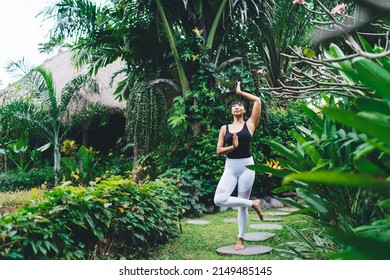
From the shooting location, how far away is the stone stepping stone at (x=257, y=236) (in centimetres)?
398

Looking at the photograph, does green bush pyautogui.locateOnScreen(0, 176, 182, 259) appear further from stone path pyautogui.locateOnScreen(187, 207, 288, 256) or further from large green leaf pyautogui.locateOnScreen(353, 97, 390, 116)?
large green leaf pyautogui.locateOnScreen(353, 97, 390, 116)

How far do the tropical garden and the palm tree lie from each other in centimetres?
3

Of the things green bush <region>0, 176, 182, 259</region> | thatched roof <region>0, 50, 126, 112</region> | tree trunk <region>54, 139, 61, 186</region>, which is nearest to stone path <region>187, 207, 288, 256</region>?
green bush <region>0, 176, 182, 259</region>

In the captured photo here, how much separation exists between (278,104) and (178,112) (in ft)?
9.22

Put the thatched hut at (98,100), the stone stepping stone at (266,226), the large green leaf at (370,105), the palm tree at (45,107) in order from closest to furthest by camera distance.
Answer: the large green leaf at (370,105), the stone stepping stone at (266,226), the palm tree at (45,107), the thatched hut at (98,100)

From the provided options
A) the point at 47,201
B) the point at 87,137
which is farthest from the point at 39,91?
the point at 47,201

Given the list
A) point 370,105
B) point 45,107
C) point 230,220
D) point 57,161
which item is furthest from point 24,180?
point 370,105

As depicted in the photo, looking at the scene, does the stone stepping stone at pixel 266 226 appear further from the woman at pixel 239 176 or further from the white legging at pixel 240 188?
the white legging at pixel 240 188

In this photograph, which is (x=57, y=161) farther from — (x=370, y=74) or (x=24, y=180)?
(x=370, y=74)

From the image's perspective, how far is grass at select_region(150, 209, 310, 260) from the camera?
340 centimetres

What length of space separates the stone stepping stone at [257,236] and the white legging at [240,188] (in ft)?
1.19

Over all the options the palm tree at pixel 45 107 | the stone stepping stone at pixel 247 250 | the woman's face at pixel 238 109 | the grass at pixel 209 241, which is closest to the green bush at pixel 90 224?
the grass at pixel 209 241

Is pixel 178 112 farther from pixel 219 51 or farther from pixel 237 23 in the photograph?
pixel 237 23

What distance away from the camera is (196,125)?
639cm
